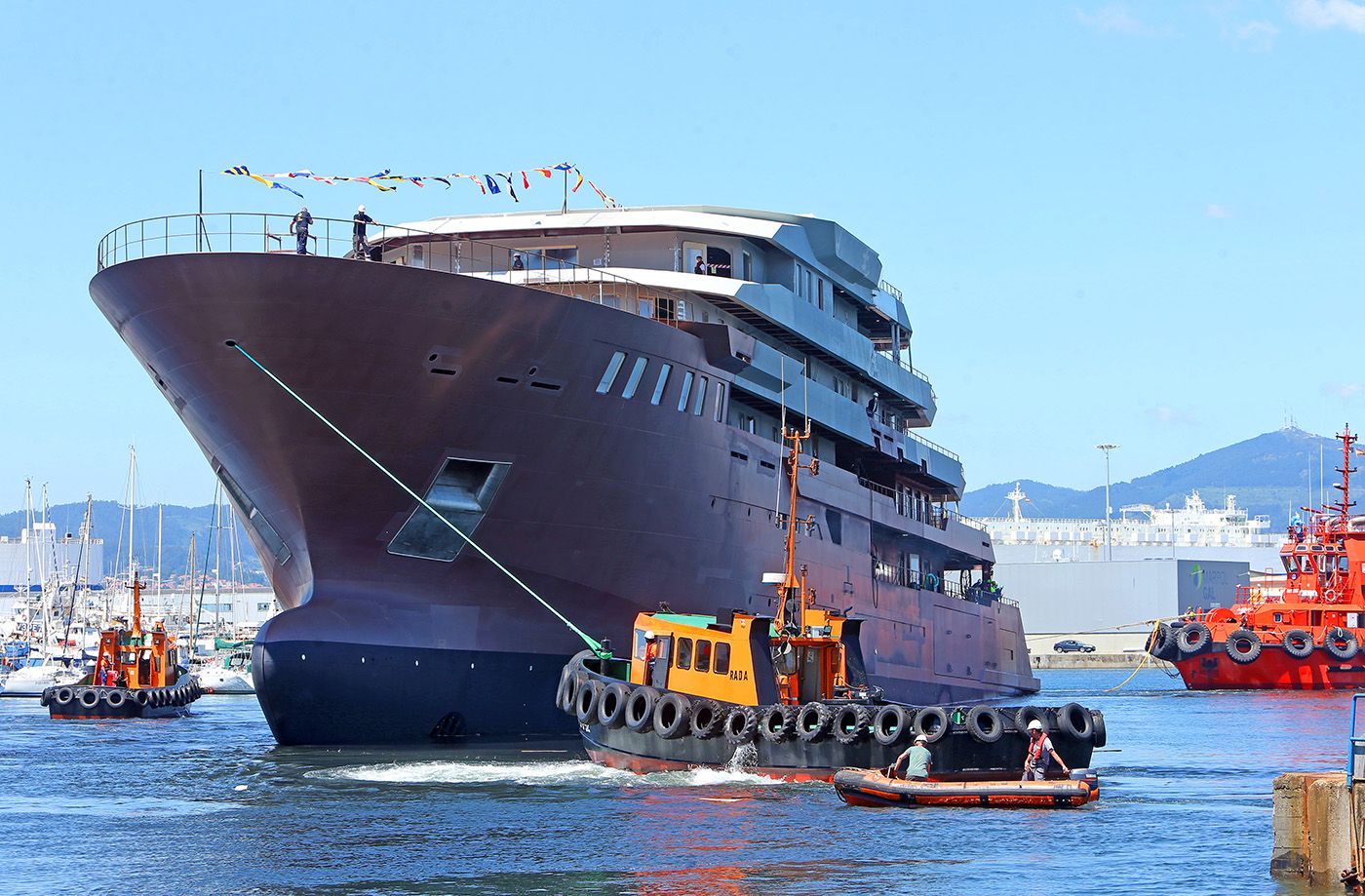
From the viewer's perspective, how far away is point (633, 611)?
34.1m

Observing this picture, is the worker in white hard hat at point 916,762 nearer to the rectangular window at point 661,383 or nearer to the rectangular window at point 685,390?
the rectangular window at point 661,383

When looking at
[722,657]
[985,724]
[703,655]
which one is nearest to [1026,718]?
[985,724]

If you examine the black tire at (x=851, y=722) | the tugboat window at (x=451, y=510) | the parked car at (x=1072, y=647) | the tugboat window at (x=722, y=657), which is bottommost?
the parked car at (x=1072, y=647)

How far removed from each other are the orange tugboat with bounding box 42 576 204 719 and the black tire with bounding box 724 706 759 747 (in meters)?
34.1

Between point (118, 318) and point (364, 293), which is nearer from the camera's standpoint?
point (364, 293)

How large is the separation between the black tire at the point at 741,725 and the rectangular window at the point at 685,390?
8516 mm

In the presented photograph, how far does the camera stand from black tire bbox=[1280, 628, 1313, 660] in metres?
64.8

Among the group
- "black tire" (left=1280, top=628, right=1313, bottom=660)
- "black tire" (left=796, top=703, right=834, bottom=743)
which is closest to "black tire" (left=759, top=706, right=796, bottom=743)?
"black tire" (left=796, top=703, right=834, bottom=743)

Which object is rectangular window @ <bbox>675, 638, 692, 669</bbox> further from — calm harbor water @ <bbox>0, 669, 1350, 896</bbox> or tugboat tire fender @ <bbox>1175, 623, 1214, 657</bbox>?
tugboat tire fender @ <bbox>1175, 623, 1214, 657</bbox>

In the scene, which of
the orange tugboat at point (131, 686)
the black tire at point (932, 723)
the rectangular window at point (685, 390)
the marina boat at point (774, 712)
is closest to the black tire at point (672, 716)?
the marina boat at point (774, 712)

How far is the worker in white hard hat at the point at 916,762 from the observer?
80.6ft

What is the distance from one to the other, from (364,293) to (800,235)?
49.6ft

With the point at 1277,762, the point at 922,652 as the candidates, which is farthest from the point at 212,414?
the point at 922,652

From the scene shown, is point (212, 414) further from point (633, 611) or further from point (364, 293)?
point (633, 611)
